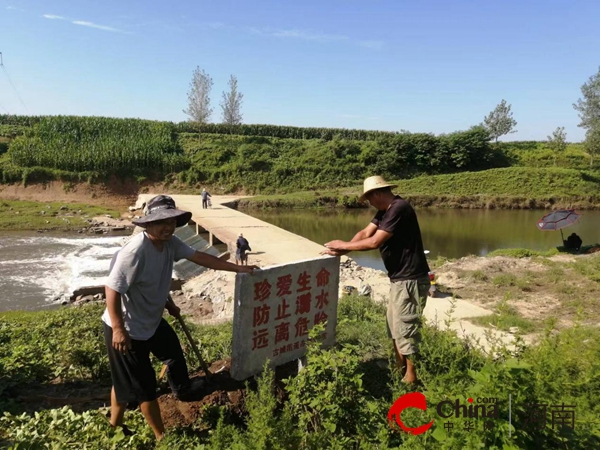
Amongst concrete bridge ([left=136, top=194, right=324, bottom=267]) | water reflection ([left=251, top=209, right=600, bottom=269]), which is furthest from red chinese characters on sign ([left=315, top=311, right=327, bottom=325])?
water reflection ([left=251, top=209, right=600, bottom=269])

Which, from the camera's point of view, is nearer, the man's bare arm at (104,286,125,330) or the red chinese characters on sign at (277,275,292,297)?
the man's bare arm at (104,286,125,330)

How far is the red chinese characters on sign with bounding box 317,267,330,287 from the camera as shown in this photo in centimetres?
344

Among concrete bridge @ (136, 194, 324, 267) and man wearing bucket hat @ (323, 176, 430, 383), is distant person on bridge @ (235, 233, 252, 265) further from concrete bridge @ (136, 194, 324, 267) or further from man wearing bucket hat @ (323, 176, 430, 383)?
man wearing bucket hat @ (323, 176, 430, 383)

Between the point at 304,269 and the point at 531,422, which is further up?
the point at 304,269

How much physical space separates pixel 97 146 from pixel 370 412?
3305 centimetres

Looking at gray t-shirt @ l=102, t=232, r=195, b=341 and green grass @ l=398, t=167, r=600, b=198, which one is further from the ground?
green grass @ l=398, t=167, r=600, b=198

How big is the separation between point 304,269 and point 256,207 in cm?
2173

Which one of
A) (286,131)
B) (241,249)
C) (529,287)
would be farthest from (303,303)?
(286,131)

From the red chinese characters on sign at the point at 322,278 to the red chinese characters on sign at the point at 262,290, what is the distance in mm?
516

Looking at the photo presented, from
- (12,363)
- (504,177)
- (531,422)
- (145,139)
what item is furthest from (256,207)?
(531,422)

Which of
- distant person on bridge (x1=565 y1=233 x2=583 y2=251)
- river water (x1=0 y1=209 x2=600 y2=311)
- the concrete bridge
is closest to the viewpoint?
the concrete bridge

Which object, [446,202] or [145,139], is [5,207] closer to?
[145,139]

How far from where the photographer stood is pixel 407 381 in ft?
10.4

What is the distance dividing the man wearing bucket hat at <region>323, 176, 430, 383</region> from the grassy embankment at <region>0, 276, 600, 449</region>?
0.21m
